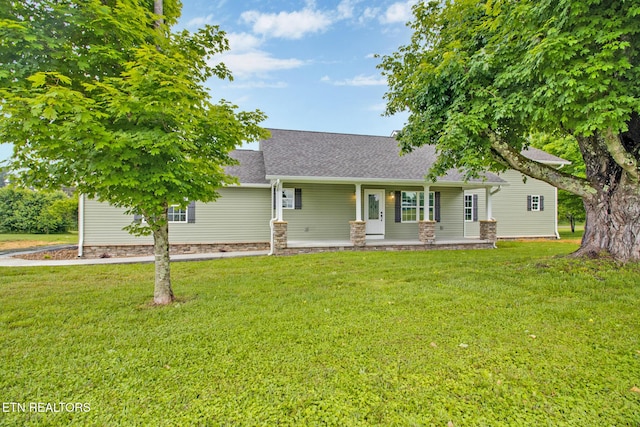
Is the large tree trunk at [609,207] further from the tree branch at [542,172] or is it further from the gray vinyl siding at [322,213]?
the gray vinyl siding at [322,213]

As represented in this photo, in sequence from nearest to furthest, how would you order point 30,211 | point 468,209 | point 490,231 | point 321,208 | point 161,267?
point 161,267
point 490,231
point 321,208
point 468,209
point 30,211

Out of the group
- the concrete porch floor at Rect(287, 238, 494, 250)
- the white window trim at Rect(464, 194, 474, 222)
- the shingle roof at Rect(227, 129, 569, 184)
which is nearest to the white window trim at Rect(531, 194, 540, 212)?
the shingle roof at Rect(227, 129, 569, 184)

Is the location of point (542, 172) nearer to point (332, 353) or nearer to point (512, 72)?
point (512, 72)

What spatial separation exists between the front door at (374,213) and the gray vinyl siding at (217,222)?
12.4 feet

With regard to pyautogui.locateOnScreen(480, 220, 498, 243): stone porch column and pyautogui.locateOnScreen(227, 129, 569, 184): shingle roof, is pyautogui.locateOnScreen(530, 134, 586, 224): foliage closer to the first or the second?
pyautogui.locateOnScreen(227, 129, 569, 184): shingle roof

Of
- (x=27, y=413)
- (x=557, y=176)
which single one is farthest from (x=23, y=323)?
(x=557, y=176)

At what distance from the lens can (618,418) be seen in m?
2.08

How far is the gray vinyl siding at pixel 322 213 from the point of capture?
37.8 ft

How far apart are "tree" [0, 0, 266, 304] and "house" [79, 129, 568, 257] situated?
5.60 meters

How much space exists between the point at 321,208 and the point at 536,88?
772 cm

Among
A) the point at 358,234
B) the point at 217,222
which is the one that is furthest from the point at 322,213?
the point at 217,222

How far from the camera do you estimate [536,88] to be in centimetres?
519

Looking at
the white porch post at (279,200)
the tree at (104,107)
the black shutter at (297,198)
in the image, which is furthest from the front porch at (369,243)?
the tree at (104,107)

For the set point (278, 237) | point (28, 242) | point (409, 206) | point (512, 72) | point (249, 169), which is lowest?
point (28, 242)
